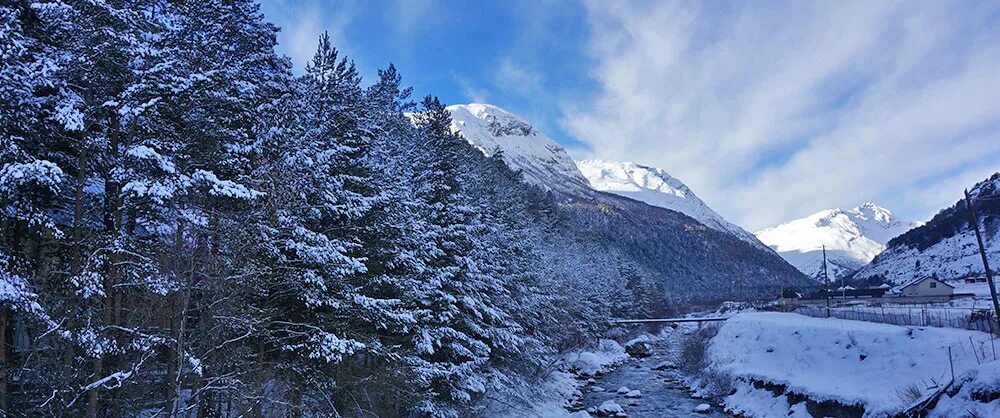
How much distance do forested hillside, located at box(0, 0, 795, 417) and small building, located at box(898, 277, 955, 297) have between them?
3870 inches

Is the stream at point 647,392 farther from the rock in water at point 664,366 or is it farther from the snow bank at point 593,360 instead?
the snow bank at point 593,360

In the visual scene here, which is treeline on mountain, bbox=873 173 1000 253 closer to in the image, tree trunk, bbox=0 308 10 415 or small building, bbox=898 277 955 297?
small building, bbox=898 277 955 297

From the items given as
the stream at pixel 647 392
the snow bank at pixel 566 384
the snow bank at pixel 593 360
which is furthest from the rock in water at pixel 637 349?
the stream at pixel 647 392

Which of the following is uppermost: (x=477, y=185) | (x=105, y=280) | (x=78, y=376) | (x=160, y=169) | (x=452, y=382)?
(x=477, y=185)

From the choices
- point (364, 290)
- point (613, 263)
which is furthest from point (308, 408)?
point (613, 263)

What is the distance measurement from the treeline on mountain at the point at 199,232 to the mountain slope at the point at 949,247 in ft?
478

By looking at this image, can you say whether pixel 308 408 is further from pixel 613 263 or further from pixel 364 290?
pixel 613 263

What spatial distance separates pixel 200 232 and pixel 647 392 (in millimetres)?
32678

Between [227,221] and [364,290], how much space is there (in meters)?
5.35

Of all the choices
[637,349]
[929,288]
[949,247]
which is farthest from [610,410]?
[949,247]

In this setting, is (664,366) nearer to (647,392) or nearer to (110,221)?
(647,392)

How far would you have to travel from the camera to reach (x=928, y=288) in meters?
86.9

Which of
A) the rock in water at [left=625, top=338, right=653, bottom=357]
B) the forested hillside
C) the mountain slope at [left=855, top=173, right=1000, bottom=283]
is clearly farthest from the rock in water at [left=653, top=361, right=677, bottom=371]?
the mountain slope at [left=855, top=173, right=1000, bottom=283]

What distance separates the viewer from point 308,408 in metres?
14.1
